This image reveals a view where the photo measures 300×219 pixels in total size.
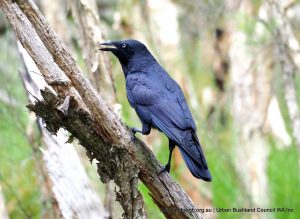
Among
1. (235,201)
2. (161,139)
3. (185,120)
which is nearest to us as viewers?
(185,120)

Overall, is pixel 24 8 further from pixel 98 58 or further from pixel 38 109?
pixel 98 58

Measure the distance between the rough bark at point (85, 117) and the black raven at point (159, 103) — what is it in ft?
0.88

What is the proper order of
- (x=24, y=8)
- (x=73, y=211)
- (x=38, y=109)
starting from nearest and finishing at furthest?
1. (x=38, y=109)
2. (x=24, y=8)
3. (x=73, y=211)

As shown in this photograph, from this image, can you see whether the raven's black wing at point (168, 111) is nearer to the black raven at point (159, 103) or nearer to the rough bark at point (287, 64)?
the black raven at point (159, 103)

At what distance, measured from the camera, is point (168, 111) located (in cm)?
423

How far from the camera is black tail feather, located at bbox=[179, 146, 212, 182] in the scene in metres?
3.83

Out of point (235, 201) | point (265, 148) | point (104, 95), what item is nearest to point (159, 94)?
point (104, 95)

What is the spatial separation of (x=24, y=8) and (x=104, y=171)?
929 millimetres

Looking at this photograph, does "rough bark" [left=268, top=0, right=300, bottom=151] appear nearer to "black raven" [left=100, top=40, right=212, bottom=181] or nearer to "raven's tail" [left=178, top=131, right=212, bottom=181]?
"black raven" [left=100, top=40, right=212, bottom=181]

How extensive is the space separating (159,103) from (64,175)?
3.43 feet

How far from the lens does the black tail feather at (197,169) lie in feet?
12.6

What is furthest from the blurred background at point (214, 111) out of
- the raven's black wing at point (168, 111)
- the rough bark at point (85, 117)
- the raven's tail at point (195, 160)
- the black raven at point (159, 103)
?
the rough bark at point (85, 117)

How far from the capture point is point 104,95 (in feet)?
17.2

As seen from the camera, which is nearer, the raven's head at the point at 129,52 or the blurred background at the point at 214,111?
the raven's head at the point at 129,52
